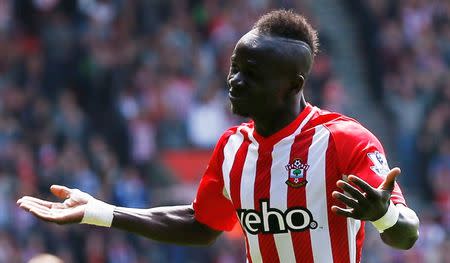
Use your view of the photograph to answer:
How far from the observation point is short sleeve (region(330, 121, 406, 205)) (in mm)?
5156

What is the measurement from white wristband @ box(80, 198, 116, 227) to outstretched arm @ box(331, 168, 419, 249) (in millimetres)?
1355

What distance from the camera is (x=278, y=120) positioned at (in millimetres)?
5629

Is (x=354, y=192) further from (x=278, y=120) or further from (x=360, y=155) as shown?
(x=278, y=120)

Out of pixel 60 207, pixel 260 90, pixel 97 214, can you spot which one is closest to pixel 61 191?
pixel 60 207

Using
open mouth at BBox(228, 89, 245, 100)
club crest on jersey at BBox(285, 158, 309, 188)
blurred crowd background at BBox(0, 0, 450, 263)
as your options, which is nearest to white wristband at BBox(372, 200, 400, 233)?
club crest on jersey at BBox(285, 158, 309, 188)

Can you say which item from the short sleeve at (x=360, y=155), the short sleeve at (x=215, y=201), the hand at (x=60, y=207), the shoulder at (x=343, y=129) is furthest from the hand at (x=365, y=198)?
the hand at (x=60, y=207)

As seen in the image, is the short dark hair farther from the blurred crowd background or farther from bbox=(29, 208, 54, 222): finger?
the blurred crowd background

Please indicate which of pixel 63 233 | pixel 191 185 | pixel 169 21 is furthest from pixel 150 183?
pixel 169 21

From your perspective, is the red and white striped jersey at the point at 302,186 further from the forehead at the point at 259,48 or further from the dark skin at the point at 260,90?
the forehead at the point at 259,48

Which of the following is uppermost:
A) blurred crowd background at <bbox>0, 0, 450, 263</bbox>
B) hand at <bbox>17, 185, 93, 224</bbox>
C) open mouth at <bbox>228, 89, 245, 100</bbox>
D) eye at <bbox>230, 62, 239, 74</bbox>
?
eye at <bbox>230, 62, 239, 74</bbox>

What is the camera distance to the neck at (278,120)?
562 centimetres

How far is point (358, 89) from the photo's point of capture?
16.9 metres

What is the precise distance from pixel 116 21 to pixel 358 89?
3593 millimetres

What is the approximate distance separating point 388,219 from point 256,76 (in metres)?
1.03
